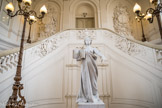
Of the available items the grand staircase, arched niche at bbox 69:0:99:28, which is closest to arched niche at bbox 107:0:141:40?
arched niche at bbox 69:0:99:28

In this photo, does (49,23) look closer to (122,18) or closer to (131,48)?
(122,18)

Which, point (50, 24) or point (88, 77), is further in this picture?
point (50, 24)

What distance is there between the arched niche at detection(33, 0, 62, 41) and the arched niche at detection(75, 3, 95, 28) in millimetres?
1576

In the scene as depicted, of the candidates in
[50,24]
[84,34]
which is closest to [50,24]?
[50,24]

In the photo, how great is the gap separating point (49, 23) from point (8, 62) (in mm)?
6342

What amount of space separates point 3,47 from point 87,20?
21.6ft

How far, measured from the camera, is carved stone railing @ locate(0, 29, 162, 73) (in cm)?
320

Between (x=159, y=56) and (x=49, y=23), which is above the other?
(x=49, y=23)

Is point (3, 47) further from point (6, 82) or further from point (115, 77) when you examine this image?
point (115, 77)

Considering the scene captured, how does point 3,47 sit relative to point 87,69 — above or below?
above

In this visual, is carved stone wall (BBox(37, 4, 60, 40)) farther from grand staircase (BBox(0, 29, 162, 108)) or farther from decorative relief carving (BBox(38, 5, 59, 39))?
grand staircase (BBox(0, 29, 162, 108))

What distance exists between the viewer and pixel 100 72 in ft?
14.9

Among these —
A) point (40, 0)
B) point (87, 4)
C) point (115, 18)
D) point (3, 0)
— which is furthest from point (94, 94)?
point (40, 0)

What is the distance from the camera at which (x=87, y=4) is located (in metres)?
9.23
